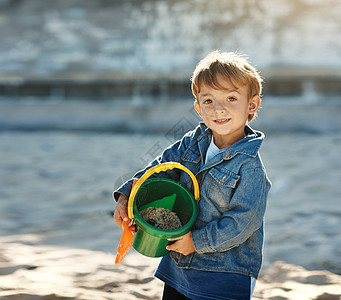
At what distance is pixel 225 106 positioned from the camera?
140cm

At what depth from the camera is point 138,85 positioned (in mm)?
7297

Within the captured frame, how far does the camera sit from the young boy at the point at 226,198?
1.34 m

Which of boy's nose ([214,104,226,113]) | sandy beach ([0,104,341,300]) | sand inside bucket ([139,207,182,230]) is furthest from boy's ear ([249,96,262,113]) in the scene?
sandy beach ([0,104,341,300])

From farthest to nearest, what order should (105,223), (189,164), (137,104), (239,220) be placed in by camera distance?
(137,104) → (105,223) → (189,164) → (239,220)

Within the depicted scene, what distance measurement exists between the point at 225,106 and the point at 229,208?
1.07 feet

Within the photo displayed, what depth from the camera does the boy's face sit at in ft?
4.60

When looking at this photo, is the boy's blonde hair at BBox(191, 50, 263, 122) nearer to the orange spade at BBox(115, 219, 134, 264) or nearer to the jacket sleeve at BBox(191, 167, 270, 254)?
the jacket sleeve at BBox(191, 167, 270, 254)

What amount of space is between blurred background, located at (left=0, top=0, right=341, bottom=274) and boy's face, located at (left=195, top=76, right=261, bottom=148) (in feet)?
4.38

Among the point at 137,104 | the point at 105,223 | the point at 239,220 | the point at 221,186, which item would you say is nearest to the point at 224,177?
the point at 221,186

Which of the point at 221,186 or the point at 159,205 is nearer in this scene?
the point at 221,186

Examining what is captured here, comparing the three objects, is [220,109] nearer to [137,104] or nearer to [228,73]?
[228,73]

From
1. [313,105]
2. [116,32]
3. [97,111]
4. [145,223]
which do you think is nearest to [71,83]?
[97,111]

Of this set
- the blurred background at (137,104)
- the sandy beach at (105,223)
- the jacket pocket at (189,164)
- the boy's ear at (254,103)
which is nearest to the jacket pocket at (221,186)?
the jacket pocket at (189,164)

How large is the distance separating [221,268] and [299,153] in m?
3.82
